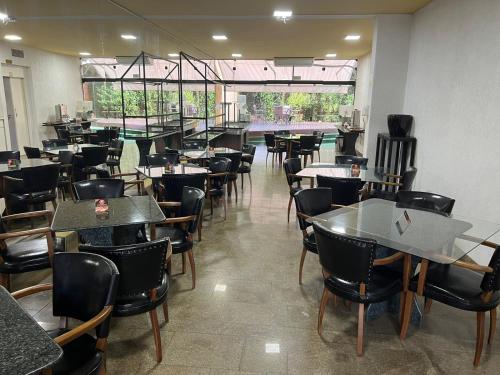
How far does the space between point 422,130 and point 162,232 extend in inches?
140

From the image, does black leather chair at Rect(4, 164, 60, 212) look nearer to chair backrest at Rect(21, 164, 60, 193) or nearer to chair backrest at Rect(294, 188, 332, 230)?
chair backrest at Rect(21, 164, 60, 193)

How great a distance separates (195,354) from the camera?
7.11 feet

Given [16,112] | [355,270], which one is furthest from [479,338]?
[16,112]

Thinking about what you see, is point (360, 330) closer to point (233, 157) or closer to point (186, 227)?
point (186, 227)

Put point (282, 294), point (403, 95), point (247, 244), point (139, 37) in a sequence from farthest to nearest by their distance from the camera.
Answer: point (139, 37) < point (403, 95) < point (247, 244) < point (282, 294)

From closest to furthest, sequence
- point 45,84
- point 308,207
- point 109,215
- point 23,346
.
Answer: point 23,346 → point 109,215 → point 308,207 → point 45,84

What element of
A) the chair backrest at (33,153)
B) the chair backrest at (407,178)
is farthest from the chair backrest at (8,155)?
the chair backrest at (407,178)

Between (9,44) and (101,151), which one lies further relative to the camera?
(9,44)

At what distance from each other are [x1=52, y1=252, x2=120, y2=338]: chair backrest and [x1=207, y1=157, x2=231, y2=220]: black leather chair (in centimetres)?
278

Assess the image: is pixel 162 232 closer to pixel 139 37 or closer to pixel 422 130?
pixel 422 130

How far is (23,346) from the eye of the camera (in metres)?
1.17

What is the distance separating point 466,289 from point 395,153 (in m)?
3.52

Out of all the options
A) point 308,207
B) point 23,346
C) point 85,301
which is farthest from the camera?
point 308,207

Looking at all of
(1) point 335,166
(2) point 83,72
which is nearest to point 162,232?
(1) point 335,166
